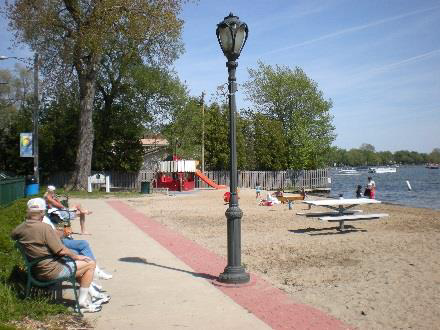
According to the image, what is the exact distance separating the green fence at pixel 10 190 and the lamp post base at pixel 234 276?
37.2 ft

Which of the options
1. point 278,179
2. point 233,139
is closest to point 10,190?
point 233,139

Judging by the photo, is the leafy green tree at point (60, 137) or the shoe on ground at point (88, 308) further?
the leafy green tree at point (60, 137)

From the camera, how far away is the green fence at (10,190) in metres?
17.2

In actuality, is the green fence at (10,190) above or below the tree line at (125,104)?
below

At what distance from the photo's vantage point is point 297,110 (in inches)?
2414

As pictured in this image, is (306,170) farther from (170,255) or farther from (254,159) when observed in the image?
(170,255)

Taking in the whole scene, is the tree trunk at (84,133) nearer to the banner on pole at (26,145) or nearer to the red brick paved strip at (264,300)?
the banner on pole at (26,145)

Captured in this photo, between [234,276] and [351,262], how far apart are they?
302cm

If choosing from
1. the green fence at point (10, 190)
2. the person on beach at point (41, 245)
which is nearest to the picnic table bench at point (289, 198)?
the green fence at point (10, 190)

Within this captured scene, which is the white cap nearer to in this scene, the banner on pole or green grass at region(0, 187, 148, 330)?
green grass at region(0, 187, 148, 330)

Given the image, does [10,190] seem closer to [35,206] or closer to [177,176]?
[35,206]

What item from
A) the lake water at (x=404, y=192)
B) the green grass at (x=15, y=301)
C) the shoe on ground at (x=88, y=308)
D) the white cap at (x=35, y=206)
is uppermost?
the white cap at (x=35, y=206)

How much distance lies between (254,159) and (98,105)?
1822 cm

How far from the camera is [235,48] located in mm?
8180
